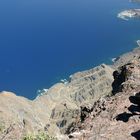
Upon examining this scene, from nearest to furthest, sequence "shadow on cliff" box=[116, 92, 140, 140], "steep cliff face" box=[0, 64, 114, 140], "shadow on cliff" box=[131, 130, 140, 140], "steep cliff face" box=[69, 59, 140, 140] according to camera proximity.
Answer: "shadow on cliff" box=[131, 130, 140, 140] → "steep cliff face" box=[69, 59, 140, 140] → "shadow on cliff" box=[116, 92, 140, 140] → "steep cliff face" box=[0, 64, 114, 140]

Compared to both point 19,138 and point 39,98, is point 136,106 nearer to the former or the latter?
point 19,138

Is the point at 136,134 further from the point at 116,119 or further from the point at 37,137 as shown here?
the point at 37,137

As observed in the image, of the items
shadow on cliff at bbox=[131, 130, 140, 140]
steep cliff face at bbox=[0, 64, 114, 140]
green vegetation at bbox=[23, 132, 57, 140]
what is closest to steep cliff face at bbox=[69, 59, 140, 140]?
shadow on cliff at bbox=[131, 130, 140, 140]

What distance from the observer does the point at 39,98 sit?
620 feet

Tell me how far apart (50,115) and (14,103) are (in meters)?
43.4

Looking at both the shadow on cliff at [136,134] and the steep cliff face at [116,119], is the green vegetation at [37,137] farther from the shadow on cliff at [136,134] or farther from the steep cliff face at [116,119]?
the shadow on cliff at [136,134]

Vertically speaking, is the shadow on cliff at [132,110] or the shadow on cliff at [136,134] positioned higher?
the shadow on cliff at [132,110]

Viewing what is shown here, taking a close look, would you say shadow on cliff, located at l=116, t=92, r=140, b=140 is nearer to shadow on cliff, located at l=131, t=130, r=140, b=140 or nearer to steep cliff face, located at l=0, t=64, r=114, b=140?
shadow on cliff, located at l=131, t=130, r=140, b=140

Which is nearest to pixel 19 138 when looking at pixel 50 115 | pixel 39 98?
pixel 50 115

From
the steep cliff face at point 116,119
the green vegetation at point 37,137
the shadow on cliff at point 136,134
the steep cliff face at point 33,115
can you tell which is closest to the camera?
the green vegetation at point 37,137

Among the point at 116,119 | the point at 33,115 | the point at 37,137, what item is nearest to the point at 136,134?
the point at 116,119

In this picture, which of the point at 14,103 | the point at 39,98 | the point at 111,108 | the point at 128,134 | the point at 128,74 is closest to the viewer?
the point at 128,134

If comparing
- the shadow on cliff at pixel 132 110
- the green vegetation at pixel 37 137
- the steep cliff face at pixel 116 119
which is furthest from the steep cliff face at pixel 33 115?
the shadow on cliff at pixel 132 110

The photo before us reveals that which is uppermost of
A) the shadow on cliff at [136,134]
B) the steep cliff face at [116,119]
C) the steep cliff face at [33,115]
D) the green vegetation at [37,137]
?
the steep cliff face at [33,115]
